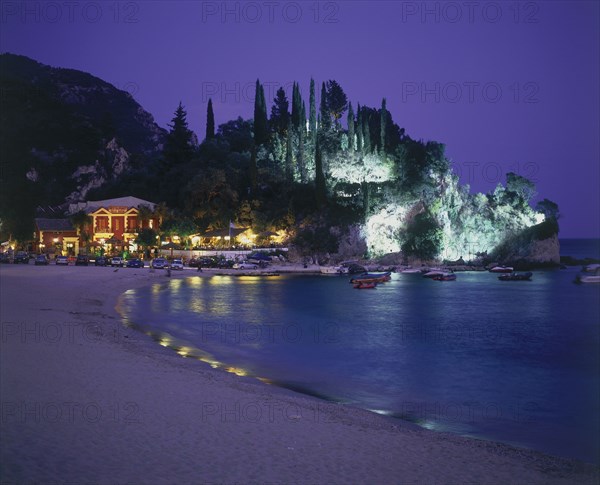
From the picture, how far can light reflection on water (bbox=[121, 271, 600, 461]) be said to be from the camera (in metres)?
16.0

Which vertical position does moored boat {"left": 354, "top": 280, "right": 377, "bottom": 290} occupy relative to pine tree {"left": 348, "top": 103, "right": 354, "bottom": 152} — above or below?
below

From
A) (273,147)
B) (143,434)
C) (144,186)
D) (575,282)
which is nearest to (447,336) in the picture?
(143,434)

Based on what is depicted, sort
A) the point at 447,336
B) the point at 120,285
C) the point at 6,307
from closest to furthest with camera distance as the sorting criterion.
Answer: the point at 6,307
the point at 447,336
the point at 120,285

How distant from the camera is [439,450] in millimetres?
10680

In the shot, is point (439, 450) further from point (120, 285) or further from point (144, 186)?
point (144, 186)

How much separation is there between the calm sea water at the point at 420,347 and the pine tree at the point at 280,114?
43.9 metres

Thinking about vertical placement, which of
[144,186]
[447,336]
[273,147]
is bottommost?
[447,336]

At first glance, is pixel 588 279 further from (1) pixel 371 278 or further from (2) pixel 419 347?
(2) pixel 419 347

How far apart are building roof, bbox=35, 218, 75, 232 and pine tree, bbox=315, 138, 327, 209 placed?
127 feet

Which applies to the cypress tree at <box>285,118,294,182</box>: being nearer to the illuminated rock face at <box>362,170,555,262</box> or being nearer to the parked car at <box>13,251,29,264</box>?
the illuminated rock face at <box>362,170,555,262</box>

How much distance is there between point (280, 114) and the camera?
9731 centimetres

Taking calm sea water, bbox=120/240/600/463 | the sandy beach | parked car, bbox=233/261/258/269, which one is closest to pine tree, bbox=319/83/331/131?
parked car, bbox=233/261/258/269

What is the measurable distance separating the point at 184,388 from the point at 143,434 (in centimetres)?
353

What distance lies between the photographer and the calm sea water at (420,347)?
15.9 metres
